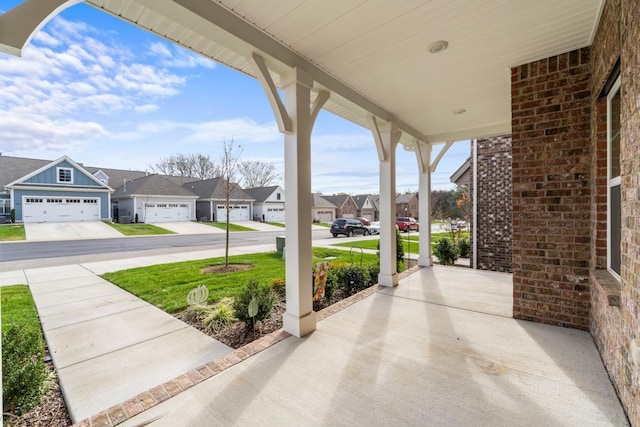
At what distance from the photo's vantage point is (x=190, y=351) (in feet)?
9.93

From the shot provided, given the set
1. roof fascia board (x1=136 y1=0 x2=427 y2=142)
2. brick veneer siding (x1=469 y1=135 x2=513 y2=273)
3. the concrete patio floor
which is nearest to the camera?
the concrete patio floor

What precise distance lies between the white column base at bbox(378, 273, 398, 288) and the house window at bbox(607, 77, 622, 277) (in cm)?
290

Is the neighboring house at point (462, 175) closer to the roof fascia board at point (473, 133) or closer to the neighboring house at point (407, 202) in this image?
the roof fascia board at point (473, 133)

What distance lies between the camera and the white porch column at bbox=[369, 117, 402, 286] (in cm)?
506

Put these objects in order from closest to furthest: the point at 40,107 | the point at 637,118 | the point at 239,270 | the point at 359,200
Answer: the point at 637,118
the point at 239,270
the point at 40,107
the point at 359,200

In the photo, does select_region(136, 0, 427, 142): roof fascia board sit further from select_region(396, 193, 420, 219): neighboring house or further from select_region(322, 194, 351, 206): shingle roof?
select_region(396, 193, 420, 219): neighboring house

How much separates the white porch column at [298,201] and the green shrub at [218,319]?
3.17ft

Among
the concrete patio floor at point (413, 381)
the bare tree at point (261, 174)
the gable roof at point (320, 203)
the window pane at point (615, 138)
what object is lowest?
the concrete patio floor at point (413, 381)

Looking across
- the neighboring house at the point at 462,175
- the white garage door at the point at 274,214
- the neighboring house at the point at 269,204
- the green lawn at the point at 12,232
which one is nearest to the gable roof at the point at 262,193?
the neighboring house at the point at 269,204

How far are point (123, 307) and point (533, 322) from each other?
5.95 meters

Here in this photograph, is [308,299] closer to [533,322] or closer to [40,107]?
[533,322]

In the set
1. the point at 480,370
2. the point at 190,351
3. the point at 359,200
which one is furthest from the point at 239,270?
the point at 359,200

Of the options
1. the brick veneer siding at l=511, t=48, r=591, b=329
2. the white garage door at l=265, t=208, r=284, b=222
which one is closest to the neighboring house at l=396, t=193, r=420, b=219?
the white garage door at l=265, t=208, r=284, b=222

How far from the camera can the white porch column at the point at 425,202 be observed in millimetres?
6691
